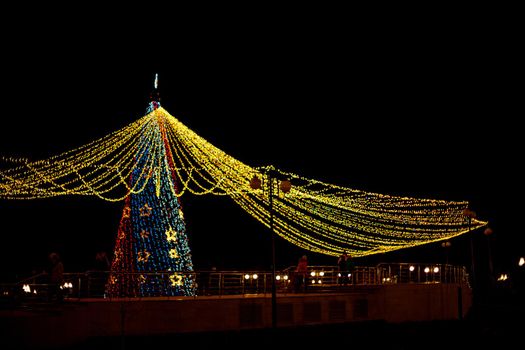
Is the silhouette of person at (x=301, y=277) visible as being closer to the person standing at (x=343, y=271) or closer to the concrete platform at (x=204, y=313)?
the concrete platform at (x=204, y=313)

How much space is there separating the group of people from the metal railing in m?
0.04

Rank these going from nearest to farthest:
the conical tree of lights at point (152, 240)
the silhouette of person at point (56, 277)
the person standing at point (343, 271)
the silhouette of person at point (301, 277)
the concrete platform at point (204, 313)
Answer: the concrete platform at point (204, 313)
the silhouette of person at point (56, 277)
the conical tree of lights at point (152, 240)
the silhouette of person at point (301, 277)
the person standing at point (343, 271)

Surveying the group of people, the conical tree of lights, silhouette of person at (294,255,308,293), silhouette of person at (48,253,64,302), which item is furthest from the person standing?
silhouette of person at (48,253,64,302)

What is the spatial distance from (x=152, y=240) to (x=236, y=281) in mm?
3770

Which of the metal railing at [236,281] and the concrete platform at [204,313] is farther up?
the metal railing at [236,281]

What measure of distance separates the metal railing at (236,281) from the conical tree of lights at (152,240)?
42 cm

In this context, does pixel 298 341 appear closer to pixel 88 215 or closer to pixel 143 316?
pixel 143 316

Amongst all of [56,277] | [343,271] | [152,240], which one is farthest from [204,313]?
[343,271]

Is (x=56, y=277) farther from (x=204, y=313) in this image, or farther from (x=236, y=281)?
(x=236, y=281)

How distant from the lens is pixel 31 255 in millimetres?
38781

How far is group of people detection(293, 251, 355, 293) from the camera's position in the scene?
24.4 metres

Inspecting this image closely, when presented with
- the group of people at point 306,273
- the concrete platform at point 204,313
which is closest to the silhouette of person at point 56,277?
the concrete platform at point 204,313

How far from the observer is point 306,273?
24328 mm

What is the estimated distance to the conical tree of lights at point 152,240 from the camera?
68.6 feet
